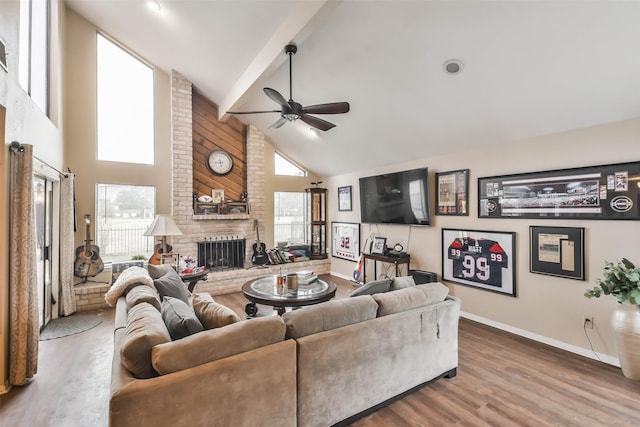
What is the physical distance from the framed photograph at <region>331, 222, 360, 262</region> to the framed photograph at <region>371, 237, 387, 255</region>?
21.6 inches

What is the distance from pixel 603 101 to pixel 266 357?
3671mm

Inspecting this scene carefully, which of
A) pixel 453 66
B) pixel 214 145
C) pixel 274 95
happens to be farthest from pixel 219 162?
pixel 453 66

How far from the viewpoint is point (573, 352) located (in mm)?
3117

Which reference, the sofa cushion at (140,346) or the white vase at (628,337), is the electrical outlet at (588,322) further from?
the sofa cushion at (140,346)

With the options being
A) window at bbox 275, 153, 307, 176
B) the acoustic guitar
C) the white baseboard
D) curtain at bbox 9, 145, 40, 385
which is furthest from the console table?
the acoustic guitar

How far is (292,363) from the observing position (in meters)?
1.80

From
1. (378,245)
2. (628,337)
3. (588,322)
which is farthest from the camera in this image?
(378,245)

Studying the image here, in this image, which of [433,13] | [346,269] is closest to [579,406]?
[433,13]

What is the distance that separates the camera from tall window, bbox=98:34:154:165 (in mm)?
5094

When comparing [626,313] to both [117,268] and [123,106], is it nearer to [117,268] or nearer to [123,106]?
[117,268]

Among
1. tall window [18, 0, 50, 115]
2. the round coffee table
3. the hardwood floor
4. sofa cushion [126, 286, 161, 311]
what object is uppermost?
tall window [18, 0, 50, 115]

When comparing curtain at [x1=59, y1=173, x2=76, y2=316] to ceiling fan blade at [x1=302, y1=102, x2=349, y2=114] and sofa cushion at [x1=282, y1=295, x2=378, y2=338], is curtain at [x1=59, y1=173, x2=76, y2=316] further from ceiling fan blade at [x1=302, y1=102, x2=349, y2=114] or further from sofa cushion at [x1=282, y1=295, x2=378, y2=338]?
sofa cushion at [x1=282, y1=295, x2=378, y2=338]

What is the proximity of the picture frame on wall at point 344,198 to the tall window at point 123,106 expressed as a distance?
3.77 meters

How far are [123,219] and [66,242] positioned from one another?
1.07 meters
